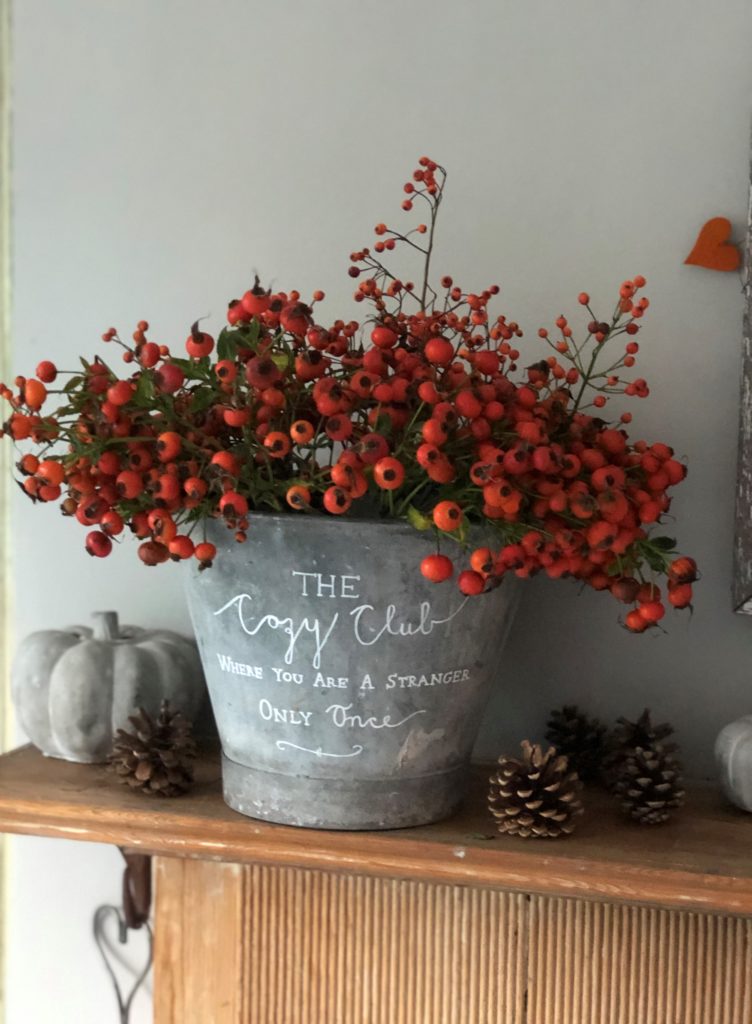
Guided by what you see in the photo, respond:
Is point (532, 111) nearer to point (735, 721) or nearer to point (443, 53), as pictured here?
point (443, 53)

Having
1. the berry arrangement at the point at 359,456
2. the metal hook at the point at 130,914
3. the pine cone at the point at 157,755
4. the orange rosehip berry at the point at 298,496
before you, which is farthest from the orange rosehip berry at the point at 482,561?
the metal hook at the point at 130,914

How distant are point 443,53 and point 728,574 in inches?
20.7

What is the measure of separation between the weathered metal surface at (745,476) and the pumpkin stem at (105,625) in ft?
1.77

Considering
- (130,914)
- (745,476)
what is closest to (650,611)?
(745,476)

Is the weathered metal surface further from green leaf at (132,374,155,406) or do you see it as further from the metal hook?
the metal hook

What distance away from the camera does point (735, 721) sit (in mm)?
809

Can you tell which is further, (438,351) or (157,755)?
(157,755)

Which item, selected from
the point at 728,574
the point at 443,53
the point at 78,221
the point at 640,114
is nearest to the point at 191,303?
the point at 78,221

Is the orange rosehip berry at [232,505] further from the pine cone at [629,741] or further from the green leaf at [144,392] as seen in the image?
the pine cone at [629,741]

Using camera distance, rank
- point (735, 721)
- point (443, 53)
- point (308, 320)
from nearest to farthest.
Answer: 1. point (308, 320)
2. point (735, 721)
3. point (443, 53)

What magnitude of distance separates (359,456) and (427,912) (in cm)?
44

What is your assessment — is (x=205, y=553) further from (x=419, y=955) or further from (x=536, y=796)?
(x=419, y=955)

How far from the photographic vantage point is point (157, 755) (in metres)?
Answer: 0.80

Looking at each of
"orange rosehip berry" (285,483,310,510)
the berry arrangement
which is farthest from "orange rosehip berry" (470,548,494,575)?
"orange rosehip berry" (285,483,310,510)
